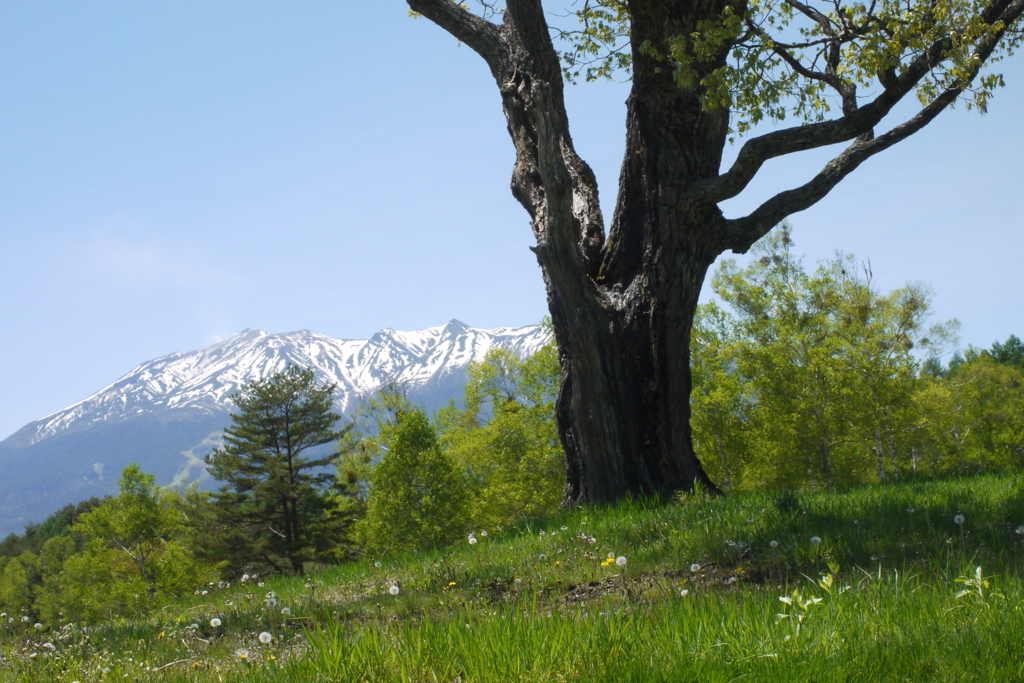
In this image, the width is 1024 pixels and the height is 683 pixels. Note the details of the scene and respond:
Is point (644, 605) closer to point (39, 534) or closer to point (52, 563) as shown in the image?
point (52, 563)

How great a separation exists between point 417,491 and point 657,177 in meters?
28.7

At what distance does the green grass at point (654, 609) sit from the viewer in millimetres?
2504

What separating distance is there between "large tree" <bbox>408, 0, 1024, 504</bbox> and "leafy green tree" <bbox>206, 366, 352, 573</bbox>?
3664cm

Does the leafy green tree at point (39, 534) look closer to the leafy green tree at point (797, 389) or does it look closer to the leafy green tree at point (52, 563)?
the leafy green tree at point (52, 563)

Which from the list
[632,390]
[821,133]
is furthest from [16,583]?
[821,133]

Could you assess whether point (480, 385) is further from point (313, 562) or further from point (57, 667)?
point (57, 667)

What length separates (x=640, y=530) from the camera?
18.1 ft

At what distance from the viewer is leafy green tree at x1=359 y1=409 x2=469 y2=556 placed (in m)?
34.5

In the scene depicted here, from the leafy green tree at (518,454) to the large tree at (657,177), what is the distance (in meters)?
30.4

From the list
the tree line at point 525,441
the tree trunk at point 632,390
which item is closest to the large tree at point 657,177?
the tree trunk at point 632,390

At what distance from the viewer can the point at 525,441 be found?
43.2 m

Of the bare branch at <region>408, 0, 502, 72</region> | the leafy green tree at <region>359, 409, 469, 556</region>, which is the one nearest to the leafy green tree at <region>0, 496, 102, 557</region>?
the leafy green tree at <region>359, 409, 469, 556</region>

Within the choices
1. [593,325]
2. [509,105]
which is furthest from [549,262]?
[509,105]

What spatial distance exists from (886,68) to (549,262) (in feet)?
14.8
